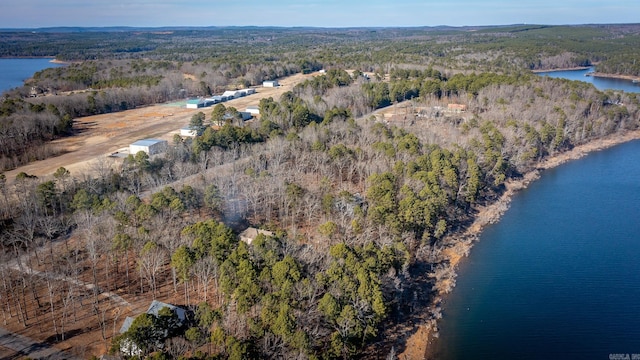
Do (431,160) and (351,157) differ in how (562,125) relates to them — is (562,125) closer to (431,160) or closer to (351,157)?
(431,160)

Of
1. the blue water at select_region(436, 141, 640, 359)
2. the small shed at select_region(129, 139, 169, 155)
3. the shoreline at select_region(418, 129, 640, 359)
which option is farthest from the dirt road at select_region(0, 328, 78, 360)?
the small shed at select_region(129, 139, 169, 155)

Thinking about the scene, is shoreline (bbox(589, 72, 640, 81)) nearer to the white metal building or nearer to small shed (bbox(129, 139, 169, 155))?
the white metal building

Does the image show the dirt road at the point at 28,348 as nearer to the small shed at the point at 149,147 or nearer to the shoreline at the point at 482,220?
the shoreline at the point at 482,220

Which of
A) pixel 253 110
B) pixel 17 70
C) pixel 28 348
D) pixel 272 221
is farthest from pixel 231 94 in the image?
pixel 17 70

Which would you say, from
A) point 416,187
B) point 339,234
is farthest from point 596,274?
point 339,234

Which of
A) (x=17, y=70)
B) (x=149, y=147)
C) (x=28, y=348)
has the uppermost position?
(x=17, y=70)

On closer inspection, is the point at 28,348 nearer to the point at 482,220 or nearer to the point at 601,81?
the point at 482,220
